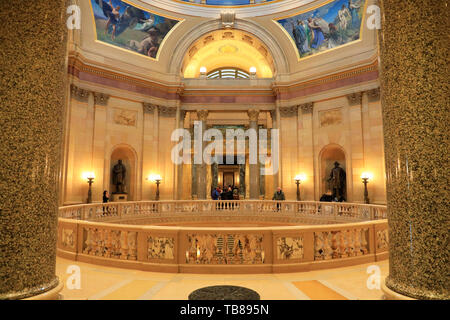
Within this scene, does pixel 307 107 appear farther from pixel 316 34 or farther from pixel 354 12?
pixel 354 12

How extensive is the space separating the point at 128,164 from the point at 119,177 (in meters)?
1.23

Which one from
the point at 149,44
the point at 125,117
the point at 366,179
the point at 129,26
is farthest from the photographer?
the point at 149,44

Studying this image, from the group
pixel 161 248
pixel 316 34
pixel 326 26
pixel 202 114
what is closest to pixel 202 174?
pixel 202 114

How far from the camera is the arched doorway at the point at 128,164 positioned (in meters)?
19.9

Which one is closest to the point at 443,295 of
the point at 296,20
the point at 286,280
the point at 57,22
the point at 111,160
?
the point at 286,280

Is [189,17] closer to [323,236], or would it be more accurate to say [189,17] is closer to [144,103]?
[144,103]

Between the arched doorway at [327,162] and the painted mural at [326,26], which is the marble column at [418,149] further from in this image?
the painted mural at [326,26]

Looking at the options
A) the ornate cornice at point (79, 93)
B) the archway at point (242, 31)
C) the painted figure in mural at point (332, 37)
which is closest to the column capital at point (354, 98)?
the painted figure in mural at point (332, 37)

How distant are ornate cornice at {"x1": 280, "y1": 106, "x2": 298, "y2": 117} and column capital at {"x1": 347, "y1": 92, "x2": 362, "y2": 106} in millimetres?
3847

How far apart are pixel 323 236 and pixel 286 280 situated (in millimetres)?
1475

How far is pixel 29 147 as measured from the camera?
2.96 m

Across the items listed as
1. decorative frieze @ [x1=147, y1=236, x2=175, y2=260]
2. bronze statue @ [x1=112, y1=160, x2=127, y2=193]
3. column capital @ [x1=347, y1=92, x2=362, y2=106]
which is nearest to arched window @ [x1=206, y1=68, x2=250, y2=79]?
column capital @ [x1=347, y1=92, x2=362, y2=106]

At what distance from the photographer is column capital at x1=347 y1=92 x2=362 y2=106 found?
739 inches

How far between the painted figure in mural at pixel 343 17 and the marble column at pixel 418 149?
18634 mm
